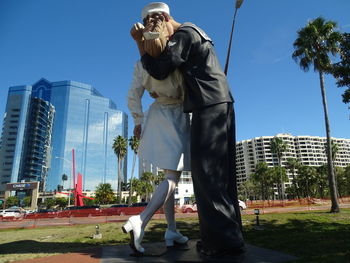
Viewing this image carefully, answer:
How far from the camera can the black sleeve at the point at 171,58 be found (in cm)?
353

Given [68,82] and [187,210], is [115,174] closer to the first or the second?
[68,82]

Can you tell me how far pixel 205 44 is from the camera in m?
3.85

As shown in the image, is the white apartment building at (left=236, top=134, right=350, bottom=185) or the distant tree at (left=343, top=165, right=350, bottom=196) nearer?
the distant tree at (left=343, top=165, right=350, bottom=196)

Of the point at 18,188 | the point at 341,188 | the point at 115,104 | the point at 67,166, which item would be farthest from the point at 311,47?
the point at 115,104

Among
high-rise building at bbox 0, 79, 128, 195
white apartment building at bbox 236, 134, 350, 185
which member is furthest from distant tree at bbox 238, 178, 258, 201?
high-rise building at bbox 0, 79, 128, 195

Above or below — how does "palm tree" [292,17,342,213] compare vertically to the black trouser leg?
above

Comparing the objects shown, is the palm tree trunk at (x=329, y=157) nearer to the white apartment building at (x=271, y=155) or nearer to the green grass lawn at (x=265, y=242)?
the green grass lawn at (x=265, y=242)

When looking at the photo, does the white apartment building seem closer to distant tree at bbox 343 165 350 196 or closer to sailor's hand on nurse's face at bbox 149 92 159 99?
distant tree at bbox 343 165 350 196

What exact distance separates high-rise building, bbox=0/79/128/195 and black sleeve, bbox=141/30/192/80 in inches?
4466

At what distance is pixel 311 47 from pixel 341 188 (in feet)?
250

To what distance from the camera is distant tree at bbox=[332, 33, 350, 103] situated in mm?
9180

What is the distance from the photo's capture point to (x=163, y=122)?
12.8ft

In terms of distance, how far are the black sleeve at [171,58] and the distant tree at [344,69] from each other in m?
8.09

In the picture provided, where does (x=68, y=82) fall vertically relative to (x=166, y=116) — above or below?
above
